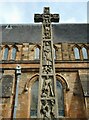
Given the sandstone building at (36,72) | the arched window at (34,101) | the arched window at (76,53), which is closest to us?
the sandstone building at (36,72)

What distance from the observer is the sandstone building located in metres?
12.4

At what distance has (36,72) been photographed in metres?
14.4

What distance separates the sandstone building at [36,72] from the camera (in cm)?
1237

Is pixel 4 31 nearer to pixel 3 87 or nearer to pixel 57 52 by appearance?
pixel 57 52

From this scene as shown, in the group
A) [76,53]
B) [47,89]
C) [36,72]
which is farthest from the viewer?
[76,53]

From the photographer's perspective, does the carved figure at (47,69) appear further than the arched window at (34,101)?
No

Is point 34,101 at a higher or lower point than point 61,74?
lower

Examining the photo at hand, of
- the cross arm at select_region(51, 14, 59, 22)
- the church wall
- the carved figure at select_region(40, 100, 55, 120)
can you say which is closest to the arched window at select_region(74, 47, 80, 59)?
the church wall

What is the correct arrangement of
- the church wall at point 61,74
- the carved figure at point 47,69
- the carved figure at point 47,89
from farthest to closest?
the church wall at point 61,74
the carved figure at point 47,69
the carved figure at point 47,89

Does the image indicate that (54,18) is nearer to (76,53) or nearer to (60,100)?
(60,100)

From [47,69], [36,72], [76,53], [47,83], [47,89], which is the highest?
[76,53]

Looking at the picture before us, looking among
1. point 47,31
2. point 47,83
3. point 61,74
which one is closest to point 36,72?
point 61,74

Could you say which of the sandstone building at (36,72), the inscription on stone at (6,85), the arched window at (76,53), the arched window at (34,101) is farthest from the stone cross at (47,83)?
the arched window at (76,53)

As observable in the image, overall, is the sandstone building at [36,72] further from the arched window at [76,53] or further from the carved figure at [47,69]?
the carved figure at [47,69]
